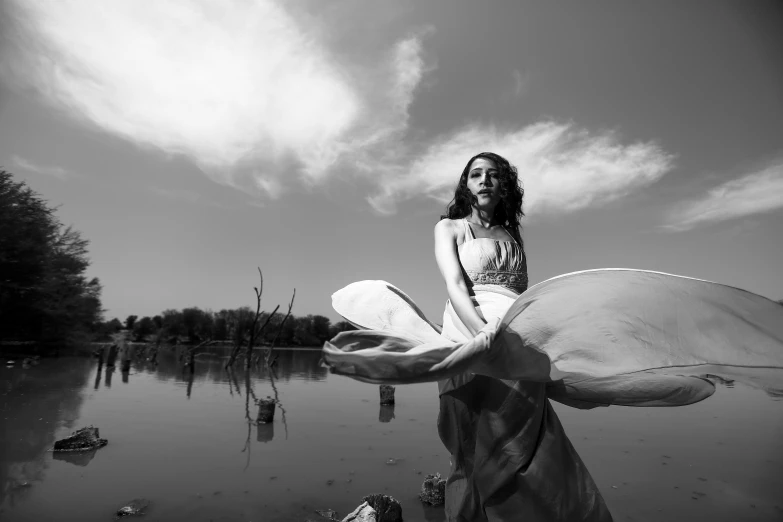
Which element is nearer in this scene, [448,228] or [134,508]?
[448,228]

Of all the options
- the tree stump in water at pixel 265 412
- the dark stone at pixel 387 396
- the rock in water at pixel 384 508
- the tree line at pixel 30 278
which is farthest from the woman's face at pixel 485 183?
the tree line at pixel 30 278

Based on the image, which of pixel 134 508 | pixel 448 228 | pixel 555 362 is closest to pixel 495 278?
pixel 448 228

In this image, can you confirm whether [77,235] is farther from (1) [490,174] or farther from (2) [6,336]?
(1) [490,174]

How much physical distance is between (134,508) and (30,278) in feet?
86.8

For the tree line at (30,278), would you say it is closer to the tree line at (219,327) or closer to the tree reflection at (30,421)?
the tree reflection at (30,421)

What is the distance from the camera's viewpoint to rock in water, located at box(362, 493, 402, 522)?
3949 mm

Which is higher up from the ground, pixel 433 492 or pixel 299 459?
pixel 433 492

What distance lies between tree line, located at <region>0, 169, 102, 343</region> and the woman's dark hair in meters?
28.3

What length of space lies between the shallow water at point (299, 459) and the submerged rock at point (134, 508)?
0.39ft

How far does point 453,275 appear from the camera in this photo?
203 cm

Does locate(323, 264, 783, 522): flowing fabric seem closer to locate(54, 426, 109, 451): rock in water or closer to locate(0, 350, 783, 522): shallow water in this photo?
locate(0, 350, 783, 522): shallow water

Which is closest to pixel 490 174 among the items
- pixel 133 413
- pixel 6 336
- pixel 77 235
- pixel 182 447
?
pixel 182 447

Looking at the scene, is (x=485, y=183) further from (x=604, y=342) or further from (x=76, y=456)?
(x=76, y=456)

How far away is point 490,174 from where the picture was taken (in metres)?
2.30
